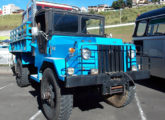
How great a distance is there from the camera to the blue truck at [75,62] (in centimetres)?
342

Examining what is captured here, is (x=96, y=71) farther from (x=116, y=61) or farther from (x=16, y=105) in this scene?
(x=16, y=105)

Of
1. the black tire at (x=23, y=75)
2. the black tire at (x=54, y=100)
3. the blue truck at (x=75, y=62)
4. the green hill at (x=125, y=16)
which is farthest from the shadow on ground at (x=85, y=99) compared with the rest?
the green hill at (x=125, y=16)

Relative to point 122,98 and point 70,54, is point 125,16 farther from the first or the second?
point 70,54

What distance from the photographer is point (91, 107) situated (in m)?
4.90

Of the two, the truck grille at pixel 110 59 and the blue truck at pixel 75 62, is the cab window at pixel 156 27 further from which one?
the truck grille at pixel 110 59

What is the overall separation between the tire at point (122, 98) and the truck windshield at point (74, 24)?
1.94 meters

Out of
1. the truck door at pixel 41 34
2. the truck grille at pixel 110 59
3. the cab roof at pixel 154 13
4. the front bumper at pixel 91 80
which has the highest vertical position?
the cab roof at pixel 154 13

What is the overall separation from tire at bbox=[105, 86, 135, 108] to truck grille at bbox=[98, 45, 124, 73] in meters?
0.82

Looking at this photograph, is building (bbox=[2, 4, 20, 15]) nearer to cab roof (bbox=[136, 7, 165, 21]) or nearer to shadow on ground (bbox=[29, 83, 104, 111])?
cab roof (bbox=[136, 7, 165, 21])

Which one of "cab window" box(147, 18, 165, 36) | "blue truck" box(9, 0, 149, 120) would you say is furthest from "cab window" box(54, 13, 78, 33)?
"cab window" box(147, 18, 165, 36)

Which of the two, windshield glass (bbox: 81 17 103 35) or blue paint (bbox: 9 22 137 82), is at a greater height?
windshield glass (bbox: 81 17 103 35)

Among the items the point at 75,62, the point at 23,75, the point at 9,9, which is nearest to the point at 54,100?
the point at 75,62

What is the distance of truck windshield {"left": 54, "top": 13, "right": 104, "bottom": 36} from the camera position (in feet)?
14.6

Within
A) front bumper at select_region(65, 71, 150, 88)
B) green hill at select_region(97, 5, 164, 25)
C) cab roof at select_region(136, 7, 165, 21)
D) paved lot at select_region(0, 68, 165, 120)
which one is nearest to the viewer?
front bumper at select_region(65, 71, 150, 88)
